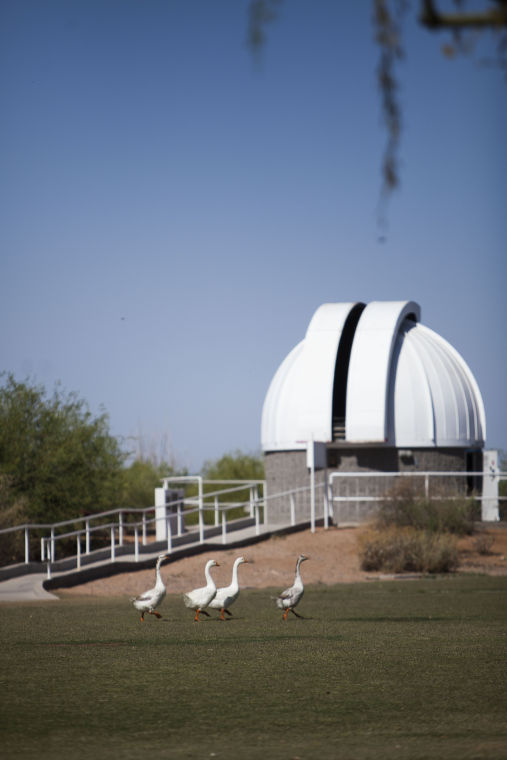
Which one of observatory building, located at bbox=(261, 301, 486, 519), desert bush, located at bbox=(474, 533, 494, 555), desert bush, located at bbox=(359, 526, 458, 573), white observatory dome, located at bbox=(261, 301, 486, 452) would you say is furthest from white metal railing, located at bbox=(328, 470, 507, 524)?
desert bush, located at bbox=(359, 526, 458, 573)

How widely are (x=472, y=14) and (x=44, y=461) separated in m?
25.0

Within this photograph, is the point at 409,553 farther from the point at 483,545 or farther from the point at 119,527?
the point at 119,527

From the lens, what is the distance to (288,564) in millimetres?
21703

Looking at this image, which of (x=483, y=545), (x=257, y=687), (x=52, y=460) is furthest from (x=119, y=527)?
(x=257, y=687)

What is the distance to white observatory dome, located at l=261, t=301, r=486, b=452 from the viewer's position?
2711 centimetres

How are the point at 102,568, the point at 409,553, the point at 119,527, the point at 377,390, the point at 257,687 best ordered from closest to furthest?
the point at 257,687 → the point at 102,568 → the point at 409,553 → the point at 119,527 → the point at 377,390

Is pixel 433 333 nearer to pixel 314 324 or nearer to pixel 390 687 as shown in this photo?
pixel 314 324

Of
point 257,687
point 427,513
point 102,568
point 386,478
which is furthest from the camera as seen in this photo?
point 386,478

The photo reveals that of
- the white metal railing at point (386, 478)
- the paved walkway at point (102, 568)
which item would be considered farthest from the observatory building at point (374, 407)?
the paved walkway at point (102, 568)

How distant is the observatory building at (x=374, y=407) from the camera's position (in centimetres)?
2714

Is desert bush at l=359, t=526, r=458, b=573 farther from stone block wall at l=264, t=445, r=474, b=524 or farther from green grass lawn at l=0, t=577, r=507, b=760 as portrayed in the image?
green grass lawn at l=0, t=577, r=507, b=760

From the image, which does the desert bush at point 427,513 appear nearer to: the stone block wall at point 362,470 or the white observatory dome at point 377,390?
the stone block wall at point 362,470

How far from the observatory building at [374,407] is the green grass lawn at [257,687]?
47.4 ft

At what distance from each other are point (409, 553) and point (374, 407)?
665 cm
